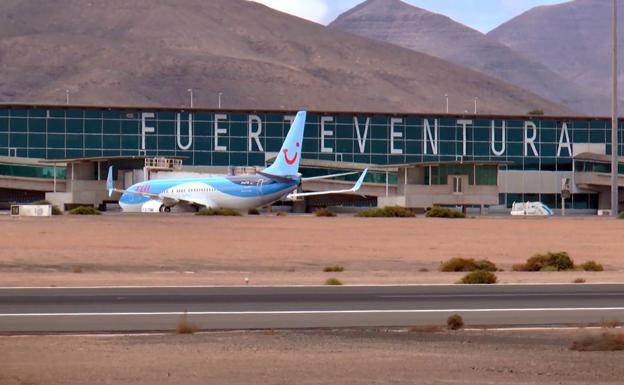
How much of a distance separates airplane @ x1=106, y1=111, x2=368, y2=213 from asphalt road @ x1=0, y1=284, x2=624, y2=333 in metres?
51.7

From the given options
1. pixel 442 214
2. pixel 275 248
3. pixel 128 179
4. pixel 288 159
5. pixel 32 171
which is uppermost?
pixel 288 159

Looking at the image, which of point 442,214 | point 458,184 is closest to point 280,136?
point 458,184

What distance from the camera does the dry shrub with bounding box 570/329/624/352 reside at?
1950 centimetres

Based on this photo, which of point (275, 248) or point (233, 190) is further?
point (233, 190)

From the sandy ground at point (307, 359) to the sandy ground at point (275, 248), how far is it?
1422cm

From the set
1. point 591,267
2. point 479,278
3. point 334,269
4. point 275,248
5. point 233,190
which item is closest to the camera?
point 479,278

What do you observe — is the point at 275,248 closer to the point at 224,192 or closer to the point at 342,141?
the point at 224,192

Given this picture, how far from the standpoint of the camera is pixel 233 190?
279 ft

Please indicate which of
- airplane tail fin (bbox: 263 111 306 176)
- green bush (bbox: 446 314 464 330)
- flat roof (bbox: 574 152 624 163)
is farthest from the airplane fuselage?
green bush (bbox: 446 314 464 330)

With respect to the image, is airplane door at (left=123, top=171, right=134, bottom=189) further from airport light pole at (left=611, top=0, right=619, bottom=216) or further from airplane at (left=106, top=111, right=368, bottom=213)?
airport light pole at (left=611, top=0, right=619, bottom=216)

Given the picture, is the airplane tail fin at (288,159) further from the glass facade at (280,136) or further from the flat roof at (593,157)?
the flat roof at (593,157)

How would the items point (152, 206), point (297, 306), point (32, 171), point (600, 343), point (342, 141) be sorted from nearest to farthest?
point (600, 343) < point (297, 306) < point (152, 206) < point (32, 171) < point (342, 141)

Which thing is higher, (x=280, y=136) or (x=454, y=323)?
(x=280, y=136)

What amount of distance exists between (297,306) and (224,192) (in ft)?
190
